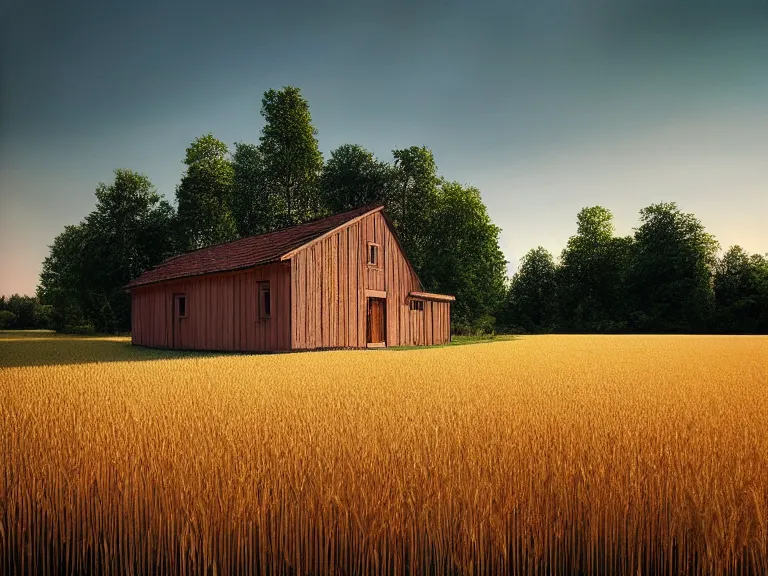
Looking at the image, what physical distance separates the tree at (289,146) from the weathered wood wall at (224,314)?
18752 millimetres

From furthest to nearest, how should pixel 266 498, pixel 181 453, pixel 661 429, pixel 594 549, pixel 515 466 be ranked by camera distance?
pixel 661 429 < pixel 181 453 < pixel 515 466 < pixel 266 498 < pixel 594 549

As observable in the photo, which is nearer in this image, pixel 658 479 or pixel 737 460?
pixel 658 479

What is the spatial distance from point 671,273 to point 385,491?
199 ft

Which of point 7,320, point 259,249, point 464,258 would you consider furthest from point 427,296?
point 7,320

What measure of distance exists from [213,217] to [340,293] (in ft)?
95.1

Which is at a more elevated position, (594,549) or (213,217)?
(213,217)

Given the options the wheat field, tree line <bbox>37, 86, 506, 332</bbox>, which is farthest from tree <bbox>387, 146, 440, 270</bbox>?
the wheat field

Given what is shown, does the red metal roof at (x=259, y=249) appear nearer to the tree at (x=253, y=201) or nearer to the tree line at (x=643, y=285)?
the tree at (x=253, y=201)

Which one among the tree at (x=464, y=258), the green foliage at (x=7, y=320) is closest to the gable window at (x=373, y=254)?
the tree at (x=464, y=258)

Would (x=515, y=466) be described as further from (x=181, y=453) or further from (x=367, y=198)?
(x=367, y=198)

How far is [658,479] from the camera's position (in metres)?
3.27

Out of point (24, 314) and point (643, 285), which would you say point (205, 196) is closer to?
point (643, 285)

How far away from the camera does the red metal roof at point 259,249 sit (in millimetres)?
22797

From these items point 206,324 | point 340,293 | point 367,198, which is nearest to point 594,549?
point 340,293
